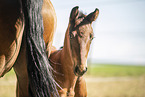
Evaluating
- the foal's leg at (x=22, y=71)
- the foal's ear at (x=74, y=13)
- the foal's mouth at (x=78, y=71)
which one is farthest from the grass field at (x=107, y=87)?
the foal's ear at (x=74, y=13)

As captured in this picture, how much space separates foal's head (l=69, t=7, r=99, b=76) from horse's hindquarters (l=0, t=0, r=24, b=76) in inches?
36.8

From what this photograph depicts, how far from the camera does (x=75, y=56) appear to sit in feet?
6.75

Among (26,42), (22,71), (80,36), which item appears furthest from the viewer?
(80,36)

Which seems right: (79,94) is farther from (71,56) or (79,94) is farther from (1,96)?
(1,96)

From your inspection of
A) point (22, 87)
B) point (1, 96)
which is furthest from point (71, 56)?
point (1, 96)

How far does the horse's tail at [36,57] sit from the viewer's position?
51.1 inches

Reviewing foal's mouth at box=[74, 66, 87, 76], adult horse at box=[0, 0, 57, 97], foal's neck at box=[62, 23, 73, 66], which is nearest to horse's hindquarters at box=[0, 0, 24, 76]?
adult horse at box=[0, 0, 57, 97]

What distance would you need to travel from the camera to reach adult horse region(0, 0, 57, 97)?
1.15 metres

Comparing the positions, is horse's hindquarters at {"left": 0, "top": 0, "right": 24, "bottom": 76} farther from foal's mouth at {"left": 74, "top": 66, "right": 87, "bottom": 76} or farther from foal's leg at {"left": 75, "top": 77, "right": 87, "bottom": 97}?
foal's leg at {"left": 75, "top": 77, "right": 87, "bottom": 97}

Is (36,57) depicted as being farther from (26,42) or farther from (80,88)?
(80,88)

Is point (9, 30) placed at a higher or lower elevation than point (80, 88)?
higher

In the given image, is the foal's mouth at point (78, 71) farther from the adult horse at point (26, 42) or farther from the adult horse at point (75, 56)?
the adult horse at point (26, 42)

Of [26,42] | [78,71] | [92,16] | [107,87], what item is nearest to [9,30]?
[26,42]

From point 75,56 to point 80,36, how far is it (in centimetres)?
26
